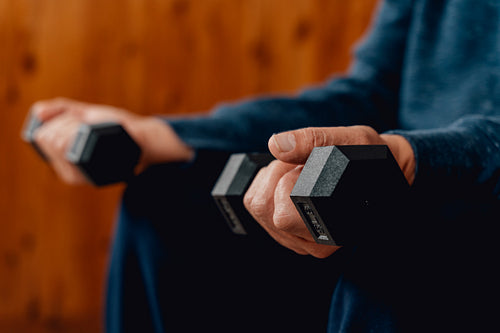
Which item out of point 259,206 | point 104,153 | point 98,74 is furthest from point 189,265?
point 98,74

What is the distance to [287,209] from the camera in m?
0.33

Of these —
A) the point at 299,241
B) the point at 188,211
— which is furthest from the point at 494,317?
the point at 188,211

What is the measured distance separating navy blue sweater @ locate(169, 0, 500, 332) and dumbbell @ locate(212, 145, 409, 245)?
0.05 meters

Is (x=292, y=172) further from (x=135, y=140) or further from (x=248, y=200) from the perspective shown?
(x=135, y=140)

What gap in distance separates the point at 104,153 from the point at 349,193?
0.38 metres

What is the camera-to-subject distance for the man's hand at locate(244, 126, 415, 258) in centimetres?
33

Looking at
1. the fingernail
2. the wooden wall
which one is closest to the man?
the fingernail

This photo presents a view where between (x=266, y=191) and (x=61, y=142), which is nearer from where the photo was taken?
(x=266, y=191)

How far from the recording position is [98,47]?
4.63ft

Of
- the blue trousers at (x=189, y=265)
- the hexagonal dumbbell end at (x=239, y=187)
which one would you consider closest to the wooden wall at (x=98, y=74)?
the blue trousers at (x=189, y=265)

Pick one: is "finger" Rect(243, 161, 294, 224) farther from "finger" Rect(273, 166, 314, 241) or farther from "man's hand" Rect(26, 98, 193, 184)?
"man's hand" Rect(26, 98, 193, 184)

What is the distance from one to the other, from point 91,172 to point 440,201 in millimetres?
411

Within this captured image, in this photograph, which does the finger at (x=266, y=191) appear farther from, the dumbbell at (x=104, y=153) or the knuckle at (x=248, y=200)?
the dumbbell at (x=104, y=153)

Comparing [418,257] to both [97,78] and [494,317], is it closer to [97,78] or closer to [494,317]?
[494,317]
